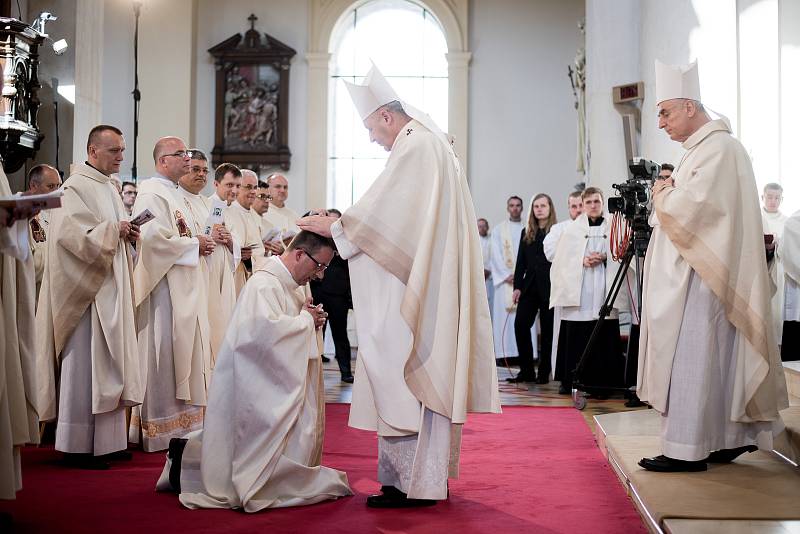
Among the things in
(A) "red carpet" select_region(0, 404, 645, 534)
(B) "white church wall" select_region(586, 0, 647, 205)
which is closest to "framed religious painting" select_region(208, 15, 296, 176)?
(B) "white church wall" select_region(586, 0, 647, 205)

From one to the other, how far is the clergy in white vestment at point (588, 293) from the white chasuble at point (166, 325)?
347 cm

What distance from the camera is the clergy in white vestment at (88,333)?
16.3 ft

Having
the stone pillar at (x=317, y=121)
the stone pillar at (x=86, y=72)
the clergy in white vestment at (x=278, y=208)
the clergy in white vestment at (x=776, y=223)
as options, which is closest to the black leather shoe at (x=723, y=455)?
the clergy in white vestment at (x=776, y=223)

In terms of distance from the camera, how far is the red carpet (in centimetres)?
366

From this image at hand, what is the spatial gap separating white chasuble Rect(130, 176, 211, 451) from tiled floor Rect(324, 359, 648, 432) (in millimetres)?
2293

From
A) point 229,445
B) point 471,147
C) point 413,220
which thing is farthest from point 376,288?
point 471,147

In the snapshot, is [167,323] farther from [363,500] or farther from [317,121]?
[317,121]

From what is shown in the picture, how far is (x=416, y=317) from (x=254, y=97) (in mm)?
11248

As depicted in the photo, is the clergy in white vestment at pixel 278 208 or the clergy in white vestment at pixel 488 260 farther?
the clergy in white vestment at pixel 488 260

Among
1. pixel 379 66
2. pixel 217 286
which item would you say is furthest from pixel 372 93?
pixel 379 66

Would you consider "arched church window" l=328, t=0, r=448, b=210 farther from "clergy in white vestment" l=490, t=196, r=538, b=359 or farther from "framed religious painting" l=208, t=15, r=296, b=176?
"clergy in white vestment" l=490, t=196, r=538, b=359

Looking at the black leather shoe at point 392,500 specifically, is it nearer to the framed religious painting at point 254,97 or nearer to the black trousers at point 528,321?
the black trousers at point 528,321

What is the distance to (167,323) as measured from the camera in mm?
5582

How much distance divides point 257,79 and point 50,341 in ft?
32.8
